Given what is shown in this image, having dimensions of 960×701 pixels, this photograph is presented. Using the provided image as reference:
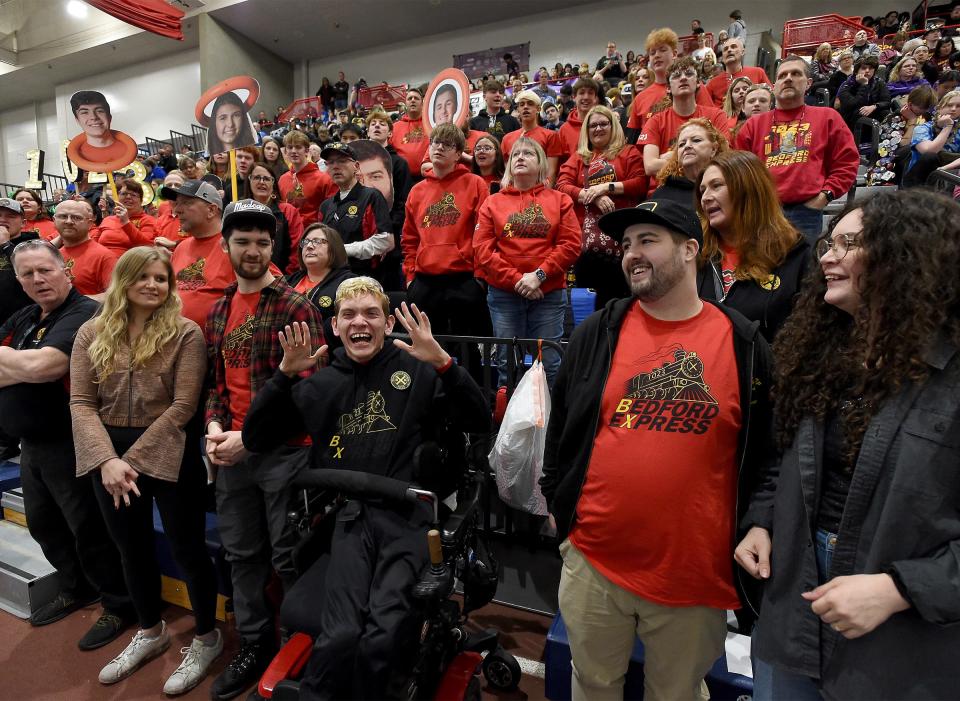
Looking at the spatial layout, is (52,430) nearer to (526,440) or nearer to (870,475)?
(526,440)

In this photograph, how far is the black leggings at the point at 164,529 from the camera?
2.44 metres

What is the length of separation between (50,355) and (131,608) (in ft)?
4.81

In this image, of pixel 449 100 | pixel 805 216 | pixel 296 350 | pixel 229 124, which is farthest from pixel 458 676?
pixel 449 100

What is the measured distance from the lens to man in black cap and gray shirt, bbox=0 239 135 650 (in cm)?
256

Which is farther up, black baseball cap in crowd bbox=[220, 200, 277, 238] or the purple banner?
the purple banner

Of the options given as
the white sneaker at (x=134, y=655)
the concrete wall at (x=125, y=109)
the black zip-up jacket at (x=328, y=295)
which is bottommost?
the white sneaker at (x=134, y=655)

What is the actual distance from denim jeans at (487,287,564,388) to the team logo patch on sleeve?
4.21ft

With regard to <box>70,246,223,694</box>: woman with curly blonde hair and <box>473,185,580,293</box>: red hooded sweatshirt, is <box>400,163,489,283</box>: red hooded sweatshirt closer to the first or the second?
<box>473,185,580,293</box>: red hooded sweatshirt

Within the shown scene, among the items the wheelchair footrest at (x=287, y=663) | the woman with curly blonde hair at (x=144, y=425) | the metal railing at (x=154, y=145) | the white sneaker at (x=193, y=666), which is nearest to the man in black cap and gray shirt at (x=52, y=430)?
the woman with curly blonde hair at (x=144, y=425)

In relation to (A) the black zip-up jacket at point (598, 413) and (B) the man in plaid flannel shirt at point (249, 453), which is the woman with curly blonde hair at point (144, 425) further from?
(A) the black zip-up jacket at point (598, 413)

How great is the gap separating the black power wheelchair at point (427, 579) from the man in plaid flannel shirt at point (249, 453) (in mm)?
337

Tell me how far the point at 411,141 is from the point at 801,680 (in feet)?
19.1

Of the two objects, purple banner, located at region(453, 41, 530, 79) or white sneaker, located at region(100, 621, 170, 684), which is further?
purple banner, located at region(453, 41, 530, 79)

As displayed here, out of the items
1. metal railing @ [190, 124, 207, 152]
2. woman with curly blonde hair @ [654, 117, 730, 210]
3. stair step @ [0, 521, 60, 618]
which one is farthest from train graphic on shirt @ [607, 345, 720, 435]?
metal railing @ [190, 124, 207, 152]
